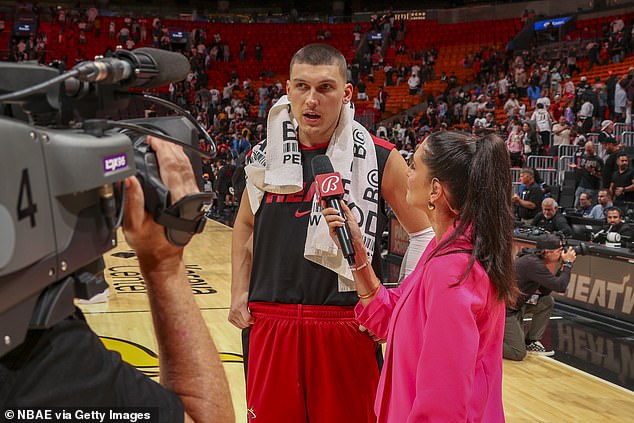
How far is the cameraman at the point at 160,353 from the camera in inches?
38.9

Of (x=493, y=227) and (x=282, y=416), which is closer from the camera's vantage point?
(x=493, y=227)

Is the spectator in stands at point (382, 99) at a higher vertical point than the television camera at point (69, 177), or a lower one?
lower

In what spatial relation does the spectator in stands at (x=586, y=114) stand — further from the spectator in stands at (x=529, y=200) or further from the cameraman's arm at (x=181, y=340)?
the cameraman's arm at (x=181, y=340)

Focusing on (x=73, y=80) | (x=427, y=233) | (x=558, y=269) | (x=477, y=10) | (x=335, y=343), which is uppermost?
(x=477, y=10)

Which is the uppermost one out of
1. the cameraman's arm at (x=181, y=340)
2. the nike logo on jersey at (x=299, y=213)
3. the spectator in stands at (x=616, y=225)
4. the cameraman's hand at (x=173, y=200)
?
the cameraman's hand at (x=173, y=200)

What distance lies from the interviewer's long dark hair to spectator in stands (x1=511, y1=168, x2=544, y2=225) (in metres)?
9.21

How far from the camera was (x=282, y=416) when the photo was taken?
8.73ft

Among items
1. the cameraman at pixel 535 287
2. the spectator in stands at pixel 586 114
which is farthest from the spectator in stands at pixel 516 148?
the cameraman at pixel 535 287

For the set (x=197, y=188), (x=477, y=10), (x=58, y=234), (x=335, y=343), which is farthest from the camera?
(x=477, y=10)

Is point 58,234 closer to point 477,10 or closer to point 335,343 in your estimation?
point 335,343

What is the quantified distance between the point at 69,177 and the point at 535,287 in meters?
5.97

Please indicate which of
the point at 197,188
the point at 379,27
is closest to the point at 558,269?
the point at 197,188

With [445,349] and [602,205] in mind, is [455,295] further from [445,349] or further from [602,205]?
[602,205]

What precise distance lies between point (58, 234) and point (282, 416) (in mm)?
1913
